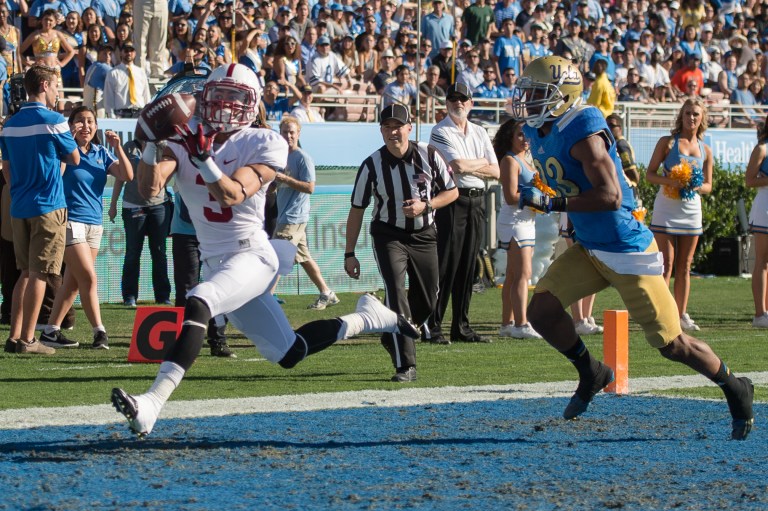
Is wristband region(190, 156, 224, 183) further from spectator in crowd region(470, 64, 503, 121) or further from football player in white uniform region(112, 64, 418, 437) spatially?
spectator in crowd region(470, 64, 503, 121)

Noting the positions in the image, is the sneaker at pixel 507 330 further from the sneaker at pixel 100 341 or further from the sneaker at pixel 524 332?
the sneaker at pixel 100 341

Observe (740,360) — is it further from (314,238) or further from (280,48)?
(280,48)

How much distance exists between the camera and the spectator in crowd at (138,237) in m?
13.1

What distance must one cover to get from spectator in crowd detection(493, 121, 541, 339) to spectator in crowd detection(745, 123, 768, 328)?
87.3 inches

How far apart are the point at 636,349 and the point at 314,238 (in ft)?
19.2

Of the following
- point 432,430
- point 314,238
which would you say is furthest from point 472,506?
point 314,238

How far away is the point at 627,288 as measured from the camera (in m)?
5.91

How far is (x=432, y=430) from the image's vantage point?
19.7ft

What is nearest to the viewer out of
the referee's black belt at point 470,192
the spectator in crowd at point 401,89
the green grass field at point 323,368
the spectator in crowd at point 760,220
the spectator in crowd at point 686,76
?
the green grass field at point 323,368

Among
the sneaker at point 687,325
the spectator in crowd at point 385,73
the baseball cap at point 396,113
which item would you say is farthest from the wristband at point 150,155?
the spectator in crowd at point 385,73

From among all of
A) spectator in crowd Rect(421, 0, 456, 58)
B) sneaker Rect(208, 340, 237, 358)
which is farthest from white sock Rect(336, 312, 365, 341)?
spectator in crowd Rect(421, 0, 456, 58)

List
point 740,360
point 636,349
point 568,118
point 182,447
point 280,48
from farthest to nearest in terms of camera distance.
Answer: point 280,48
point 636,349
point 740,360
point 568,118
point 182,447

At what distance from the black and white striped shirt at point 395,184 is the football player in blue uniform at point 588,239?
98.3 inches

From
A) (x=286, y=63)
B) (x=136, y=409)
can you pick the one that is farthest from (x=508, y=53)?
(x=136, y=409)
